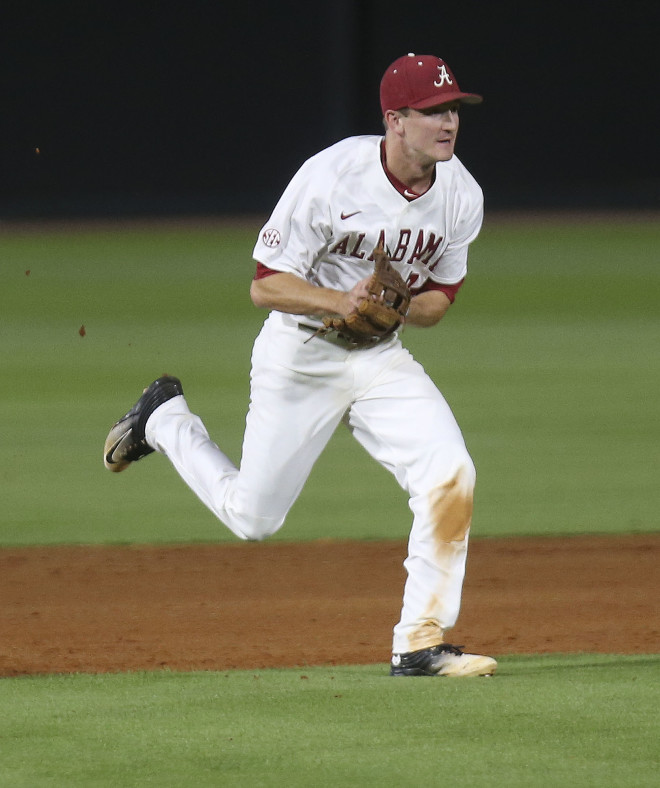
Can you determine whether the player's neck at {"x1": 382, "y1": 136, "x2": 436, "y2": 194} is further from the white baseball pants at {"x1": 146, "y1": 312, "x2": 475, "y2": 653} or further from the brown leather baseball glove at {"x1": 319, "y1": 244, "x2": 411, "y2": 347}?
the white baseball pants at {"x1": 146, "y1": 312, "x2": 475, "y2": 653}

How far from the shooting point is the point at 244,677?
472cm

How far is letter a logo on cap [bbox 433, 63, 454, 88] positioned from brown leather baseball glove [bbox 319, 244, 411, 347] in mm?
541

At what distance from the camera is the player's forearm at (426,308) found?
4.96 meters

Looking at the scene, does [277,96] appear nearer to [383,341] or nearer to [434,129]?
[383,341]

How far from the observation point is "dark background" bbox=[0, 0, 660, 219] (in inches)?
848

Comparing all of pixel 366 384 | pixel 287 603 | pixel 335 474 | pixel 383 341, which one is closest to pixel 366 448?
pixel 366 384

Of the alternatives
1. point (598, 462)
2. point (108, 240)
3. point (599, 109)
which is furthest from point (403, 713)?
point (599, 109)

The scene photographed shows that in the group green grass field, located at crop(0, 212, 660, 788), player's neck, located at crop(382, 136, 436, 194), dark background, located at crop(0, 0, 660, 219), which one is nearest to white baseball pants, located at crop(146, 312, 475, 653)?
green grass field, located at crop(0, 212, 660, 788)

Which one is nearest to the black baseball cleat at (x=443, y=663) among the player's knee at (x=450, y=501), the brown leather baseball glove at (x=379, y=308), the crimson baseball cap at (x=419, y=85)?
the player's knee at (x=450, y=501)

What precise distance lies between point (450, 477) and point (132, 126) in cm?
1794

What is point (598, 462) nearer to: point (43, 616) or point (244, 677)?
point (43, 616)

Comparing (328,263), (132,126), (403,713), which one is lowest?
(132,126)

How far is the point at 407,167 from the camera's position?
4738 millimetres

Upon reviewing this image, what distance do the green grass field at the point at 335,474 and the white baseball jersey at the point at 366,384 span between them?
49 centimetres
